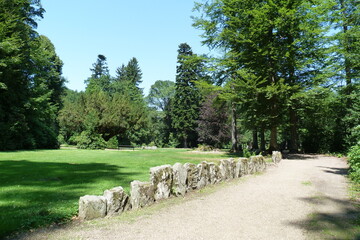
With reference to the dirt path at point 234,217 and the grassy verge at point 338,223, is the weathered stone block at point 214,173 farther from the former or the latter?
the grassy verge at point 338,223

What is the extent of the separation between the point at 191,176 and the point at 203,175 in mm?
649

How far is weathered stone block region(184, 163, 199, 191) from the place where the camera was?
6.96 meters

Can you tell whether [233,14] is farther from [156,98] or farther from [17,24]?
[156,98]

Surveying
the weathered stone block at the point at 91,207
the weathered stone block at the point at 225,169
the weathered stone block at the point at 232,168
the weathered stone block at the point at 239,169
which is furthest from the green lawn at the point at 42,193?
the weathered stone block at the point at 239,169

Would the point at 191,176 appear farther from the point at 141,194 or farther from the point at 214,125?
the point at 214,125

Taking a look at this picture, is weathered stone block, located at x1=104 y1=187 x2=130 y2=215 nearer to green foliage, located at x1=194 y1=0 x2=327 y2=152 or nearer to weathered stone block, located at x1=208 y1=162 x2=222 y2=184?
weathered stone block, located at x1=208 y1=162 x2=222 y2=184

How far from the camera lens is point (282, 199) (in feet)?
20.4

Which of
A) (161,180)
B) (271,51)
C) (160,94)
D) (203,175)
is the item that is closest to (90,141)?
(271,51)

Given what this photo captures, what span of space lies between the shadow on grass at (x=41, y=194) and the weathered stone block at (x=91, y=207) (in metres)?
0.28

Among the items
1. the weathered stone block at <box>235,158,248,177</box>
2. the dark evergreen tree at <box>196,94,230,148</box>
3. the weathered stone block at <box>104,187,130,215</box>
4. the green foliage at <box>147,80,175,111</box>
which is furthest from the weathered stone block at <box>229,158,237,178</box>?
the green foliage at <box>147,80,175,111</box>

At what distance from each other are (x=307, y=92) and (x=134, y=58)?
61341 mm

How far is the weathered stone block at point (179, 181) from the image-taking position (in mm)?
6551

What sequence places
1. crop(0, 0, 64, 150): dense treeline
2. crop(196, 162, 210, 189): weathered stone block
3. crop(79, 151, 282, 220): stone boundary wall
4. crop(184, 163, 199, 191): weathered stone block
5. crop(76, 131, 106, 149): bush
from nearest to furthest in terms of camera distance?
crop(79, 151, 282, 220): stone boundary wall < crop(184, 163, 199, 191): weathered stone block < crop(196, 162, 210, 189): weathered stone block < crop(0, 0, 64, 150): dense treeline < crop(76, 131, 106, 149): bush

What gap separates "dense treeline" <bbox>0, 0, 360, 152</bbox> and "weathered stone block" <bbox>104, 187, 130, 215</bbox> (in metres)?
10.3
